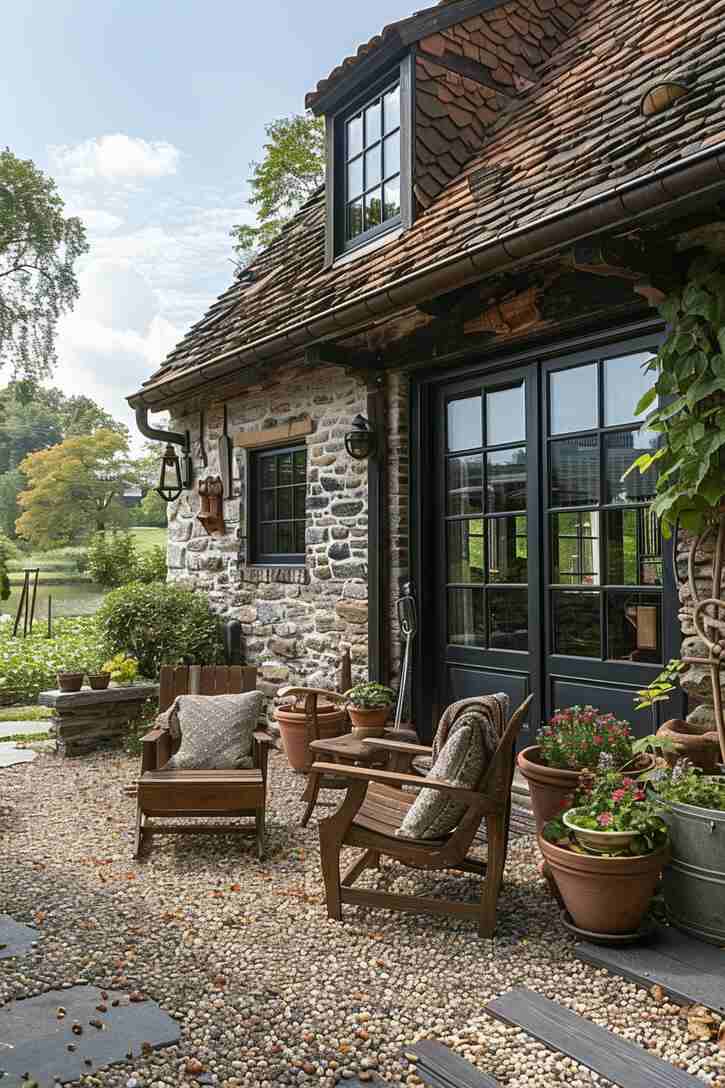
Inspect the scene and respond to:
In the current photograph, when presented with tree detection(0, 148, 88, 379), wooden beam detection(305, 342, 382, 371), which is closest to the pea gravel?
wooden beam detection(305, 342, 382, 371)

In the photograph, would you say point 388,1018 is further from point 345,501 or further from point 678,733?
point 345,501

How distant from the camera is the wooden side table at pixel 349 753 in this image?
445 cm

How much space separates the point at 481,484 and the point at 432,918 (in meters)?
2.65

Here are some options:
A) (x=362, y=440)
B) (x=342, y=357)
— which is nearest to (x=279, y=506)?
(x=362, y=440)

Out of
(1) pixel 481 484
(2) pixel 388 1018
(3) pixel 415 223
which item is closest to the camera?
(2) pixel 388 1018

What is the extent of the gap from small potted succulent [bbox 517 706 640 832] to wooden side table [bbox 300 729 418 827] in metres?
0.94

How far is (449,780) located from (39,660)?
7.40 metres

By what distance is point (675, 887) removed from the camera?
3.05 metres

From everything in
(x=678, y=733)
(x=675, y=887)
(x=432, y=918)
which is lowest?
(x=432, y=918)

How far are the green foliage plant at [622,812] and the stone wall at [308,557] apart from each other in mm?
2678

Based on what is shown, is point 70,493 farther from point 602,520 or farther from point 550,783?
→ point 550,783

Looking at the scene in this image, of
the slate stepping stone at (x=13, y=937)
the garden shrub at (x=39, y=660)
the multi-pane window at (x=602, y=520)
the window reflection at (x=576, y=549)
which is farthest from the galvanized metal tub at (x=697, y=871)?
the garden shrub at (x=39, y=660)

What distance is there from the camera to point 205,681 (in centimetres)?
504

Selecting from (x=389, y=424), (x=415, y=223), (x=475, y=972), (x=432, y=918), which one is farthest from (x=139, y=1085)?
(x=415, y=223)
